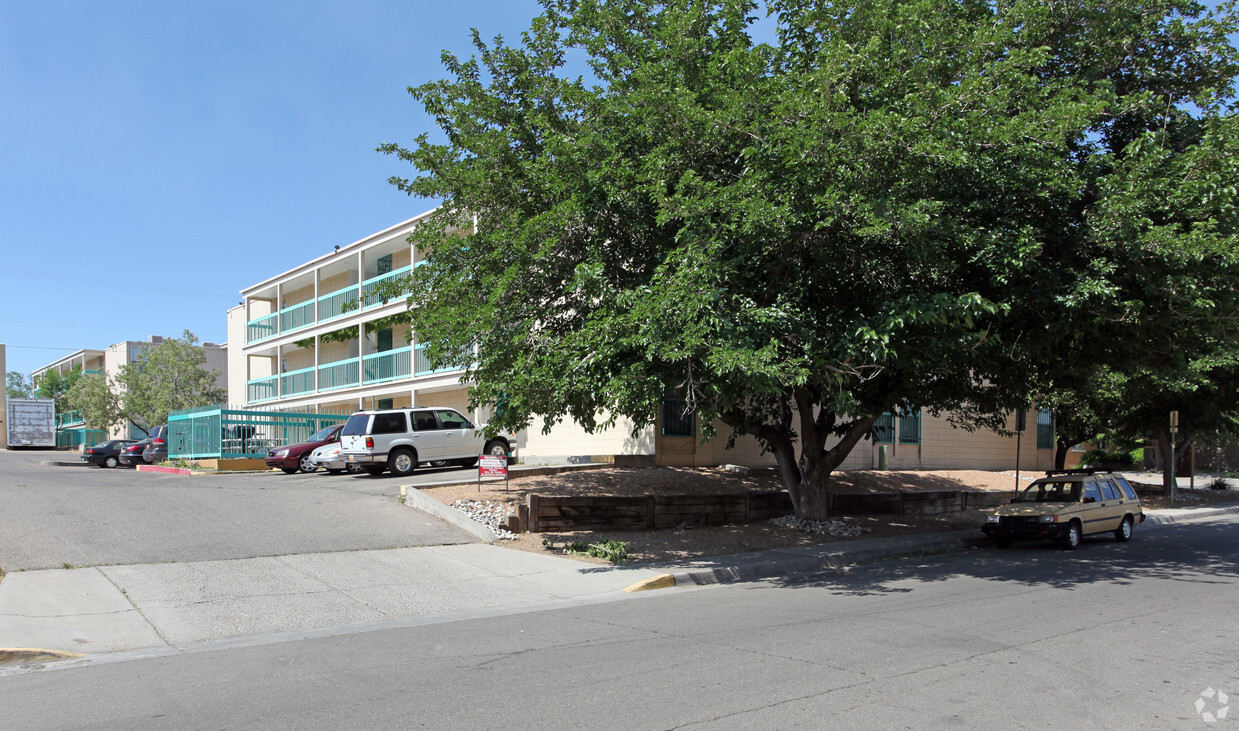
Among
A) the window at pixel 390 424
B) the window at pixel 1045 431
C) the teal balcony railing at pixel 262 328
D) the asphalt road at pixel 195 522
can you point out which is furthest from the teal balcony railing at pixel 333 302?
the window at pixel 1045 431

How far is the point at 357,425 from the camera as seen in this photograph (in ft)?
70.7

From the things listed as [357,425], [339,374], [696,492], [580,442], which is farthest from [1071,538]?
[339,374]

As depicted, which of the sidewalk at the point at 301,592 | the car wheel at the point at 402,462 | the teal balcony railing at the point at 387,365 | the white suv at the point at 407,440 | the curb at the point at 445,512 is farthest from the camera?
the teal balcony railing at the point at 387,365

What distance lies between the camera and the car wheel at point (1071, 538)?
49.4ft

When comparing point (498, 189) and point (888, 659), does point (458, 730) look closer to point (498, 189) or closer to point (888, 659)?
point (888, 659)

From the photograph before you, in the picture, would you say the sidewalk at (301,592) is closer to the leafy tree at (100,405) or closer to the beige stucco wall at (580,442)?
the beige stucco wall at (580,442)

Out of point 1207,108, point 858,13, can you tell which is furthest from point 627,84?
point 1207,108

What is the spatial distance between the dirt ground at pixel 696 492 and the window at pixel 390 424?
484cm

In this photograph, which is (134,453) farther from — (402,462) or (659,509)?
(659,509)

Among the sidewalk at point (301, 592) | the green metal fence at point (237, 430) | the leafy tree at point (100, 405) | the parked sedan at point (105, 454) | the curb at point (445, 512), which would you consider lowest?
the sidewalk at point (301, 592)

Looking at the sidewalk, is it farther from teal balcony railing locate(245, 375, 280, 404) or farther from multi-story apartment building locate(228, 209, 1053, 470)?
teal balcony railing locate(245, 375, 280, 404)

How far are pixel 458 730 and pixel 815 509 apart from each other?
475 inches

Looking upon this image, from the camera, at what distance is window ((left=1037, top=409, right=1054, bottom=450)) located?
33.6 meters

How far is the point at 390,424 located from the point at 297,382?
17.2 metres
